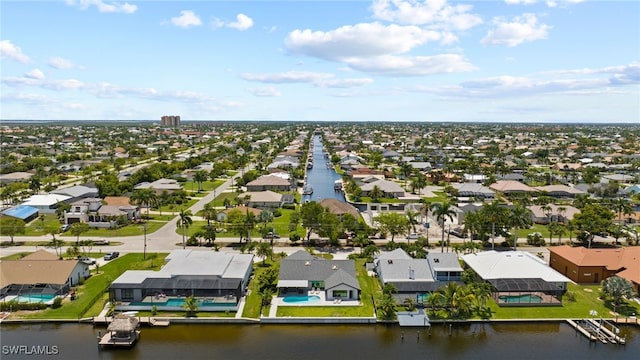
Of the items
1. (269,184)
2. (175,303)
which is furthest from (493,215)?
(269,184)

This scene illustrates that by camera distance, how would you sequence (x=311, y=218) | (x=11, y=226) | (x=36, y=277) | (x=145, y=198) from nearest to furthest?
(x=36, y=277) < (x=311, y=218) < (x=11, y=226) < (x=145, y=198)

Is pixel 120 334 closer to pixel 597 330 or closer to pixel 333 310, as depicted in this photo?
pixel 333 310

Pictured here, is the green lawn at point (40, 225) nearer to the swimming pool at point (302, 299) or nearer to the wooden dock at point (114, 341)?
the wooden dock at point (114, 341)

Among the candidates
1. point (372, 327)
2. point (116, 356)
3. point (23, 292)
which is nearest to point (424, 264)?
point (372, 327)

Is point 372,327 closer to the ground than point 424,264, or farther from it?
closer to the ground

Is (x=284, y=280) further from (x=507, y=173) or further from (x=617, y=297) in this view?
(x=507, y=173)

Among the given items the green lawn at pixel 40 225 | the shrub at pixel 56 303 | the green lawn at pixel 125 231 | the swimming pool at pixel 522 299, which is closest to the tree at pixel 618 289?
the swimming pool at pixel 522 299
